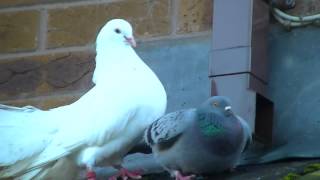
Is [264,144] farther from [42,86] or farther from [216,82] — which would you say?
[42,86]

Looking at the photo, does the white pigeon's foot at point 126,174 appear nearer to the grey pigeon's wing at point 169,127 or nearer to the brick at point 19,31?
the grey pigeon's wing at point 169,127

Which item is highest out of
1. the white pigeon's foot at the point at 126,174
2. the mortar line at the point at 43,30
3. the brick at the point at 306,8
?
the brick at the point at 306,8

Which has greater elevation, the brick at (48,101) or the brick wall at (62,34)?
the brick wall at (62,34)

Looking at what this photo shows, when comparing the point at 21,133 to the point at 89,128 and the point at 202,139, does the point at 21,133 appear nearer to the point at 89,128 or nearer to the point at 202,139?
the point at 89,128

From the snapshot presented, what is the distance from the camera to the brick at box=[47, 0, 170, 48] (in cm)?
593

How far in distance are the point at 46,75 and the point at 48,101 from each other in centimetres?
16

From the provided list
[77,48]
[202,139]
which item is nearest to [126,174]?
[202,139]

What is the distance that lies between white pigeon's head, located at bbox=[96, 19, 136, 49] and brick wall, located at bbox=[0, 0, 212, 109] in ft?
2.47

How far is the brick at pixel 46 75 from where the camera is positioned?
19.6 ft

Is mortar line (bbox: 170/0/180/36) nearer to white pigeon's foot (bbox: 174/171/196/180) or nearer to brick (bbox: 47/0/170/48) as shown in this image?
brick (bbox: 47/0/170/48)

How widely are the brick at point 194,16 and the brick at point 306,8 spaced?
0.43 meters

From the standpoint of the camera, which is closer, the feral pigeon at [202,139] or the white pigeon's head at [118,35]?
the feral pigeon at [202,139]

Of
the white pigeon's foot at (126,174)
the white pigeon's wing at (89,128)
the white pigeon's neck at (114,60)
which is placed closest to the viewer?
the white pigeon's wing at (89,128)

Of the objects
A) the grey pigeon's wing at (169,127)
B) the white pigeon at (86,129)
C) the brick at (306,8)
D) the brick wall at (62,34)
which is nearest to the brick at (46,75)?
the brick wall at (62,34)
